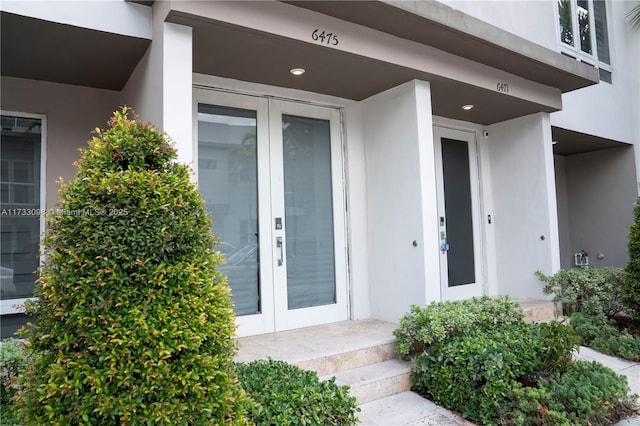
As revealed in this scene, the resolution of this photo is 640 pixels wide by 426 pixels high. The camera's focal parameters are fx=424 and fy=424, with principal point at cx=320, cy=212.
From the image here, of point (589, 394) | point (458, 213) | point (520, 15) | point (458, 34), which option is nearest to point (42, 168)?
point (458, 34)

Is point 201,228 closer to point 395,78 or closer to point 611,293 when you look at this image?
point 395,78

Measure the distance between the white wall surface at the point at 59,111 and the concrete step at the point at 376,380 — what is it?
307 centimetres

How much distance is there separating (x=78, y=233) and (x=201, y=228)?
0.55 meters

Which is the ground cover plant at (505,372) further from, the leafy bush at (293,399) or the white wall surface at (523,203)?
the white wall surface at (523,203)

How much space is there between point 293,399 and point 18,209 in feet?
10.4

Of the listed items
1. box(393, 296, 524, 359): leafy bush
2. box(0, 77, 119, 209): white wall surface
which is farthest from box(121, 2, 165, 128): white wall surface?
box(393, 296, 524, 359): leafy bush

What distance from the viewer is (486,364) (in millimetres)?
3170

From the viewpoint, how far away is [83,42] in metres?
3.29

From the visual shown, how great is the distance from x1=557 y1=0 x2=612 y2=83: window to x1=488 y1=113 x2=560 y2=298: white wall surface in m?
1.77

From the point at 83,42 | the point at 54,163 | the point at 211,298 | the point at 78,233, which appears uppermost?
the point at 83,42

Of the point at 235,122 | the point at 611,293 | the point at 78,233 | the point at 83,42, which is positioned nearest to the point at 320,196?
the point at 235,122

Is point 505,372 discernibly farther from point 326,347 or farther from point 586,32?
point 586,32

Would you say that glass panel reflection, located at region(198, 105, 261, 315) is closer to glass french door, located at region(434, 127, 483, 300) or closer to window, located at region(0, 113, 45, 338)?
window, located at region(0, 113, 45, 338)

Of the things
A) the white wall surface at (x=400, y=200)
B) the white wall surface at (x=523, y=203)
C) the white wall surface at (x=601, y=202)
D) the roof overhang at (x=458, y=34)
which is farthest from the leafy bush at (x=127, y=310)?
the white wall surface at (x=601, y=202)
